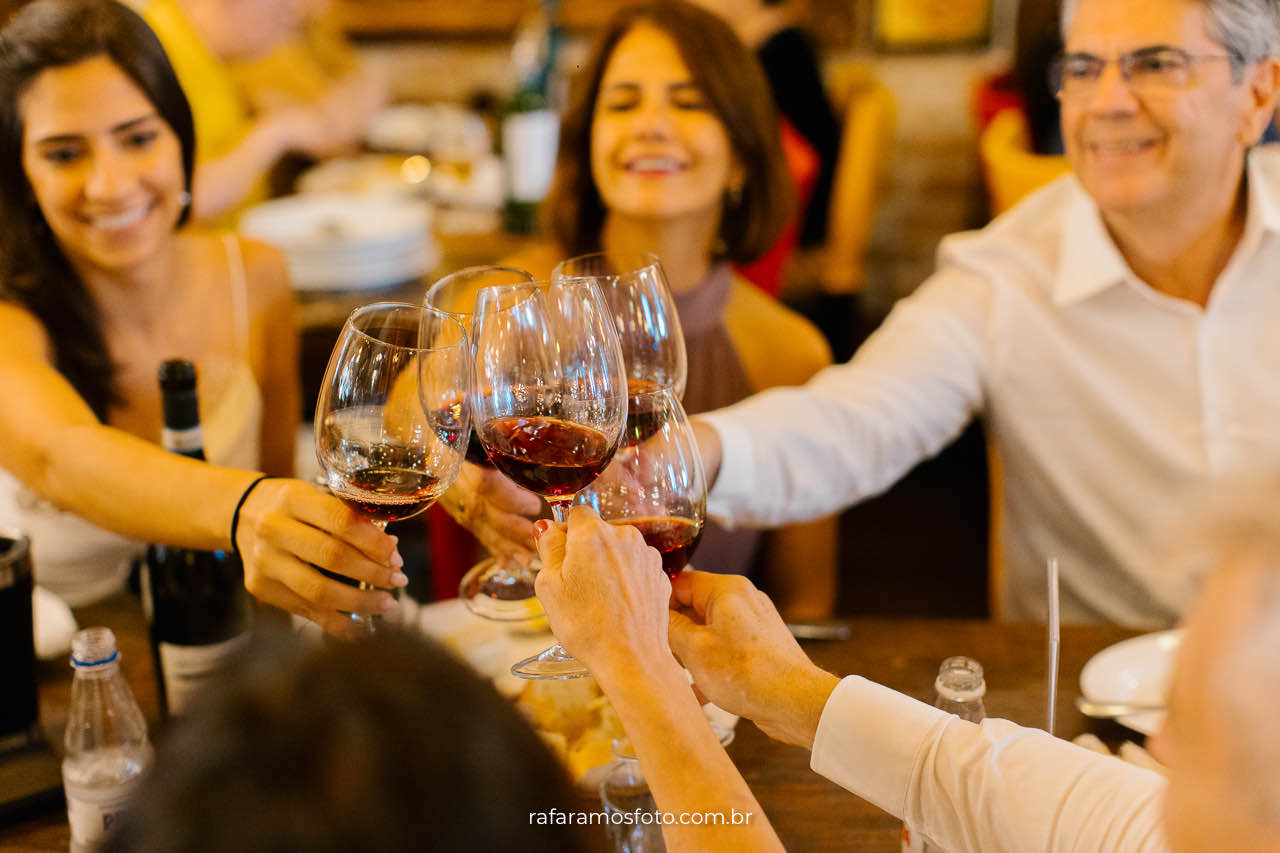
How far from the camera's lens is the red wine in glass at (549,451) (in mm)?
957

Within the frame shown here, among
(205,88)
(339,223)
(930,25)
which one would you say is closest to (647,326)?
(339,223)

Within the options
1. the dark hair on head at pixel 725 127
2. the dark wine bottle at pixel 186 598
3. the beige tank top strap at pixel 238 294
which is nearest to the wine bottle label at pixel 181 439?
the dark wine bottle at pixel 186 598

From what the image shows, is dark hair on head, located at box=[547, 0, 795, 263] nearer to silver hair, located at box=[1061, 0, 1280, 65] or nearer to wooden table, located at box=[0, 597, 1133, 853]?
silver hair, located at box=[1061, 0, 1280, 65]

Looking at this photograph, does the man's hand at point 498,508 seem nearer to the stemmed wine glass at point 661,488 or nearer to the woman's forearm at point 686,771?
the stemmed wine glass at point 661,488

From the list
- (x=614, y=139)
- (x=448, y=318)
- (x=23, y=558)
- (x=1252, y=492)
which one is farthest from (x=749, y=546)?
(x=1252, y=492)

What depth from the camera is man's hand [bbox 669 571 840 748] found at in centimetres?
95

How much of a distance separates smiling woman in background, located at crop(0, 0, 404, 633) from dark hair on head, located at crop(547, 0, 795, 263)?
0.61 m

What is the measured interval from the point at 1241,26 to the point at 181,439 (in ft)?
4.63

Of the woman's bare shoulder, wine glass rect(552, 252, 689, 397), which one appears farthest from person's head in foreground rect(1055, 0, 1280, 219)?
wine glass rect(552, 252, 689, 397)

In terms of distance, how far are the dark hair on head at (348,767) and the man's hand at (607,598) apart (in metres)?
0.30

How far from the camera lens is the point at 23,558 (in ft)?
3.56

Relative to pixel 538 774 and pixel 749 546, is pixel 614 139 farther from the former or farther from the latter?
pixel 538 774

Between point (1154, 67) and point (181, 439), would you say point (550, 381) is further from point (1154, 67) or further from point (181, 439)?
point (1154, 67)

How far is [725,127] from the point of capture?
1941mm
